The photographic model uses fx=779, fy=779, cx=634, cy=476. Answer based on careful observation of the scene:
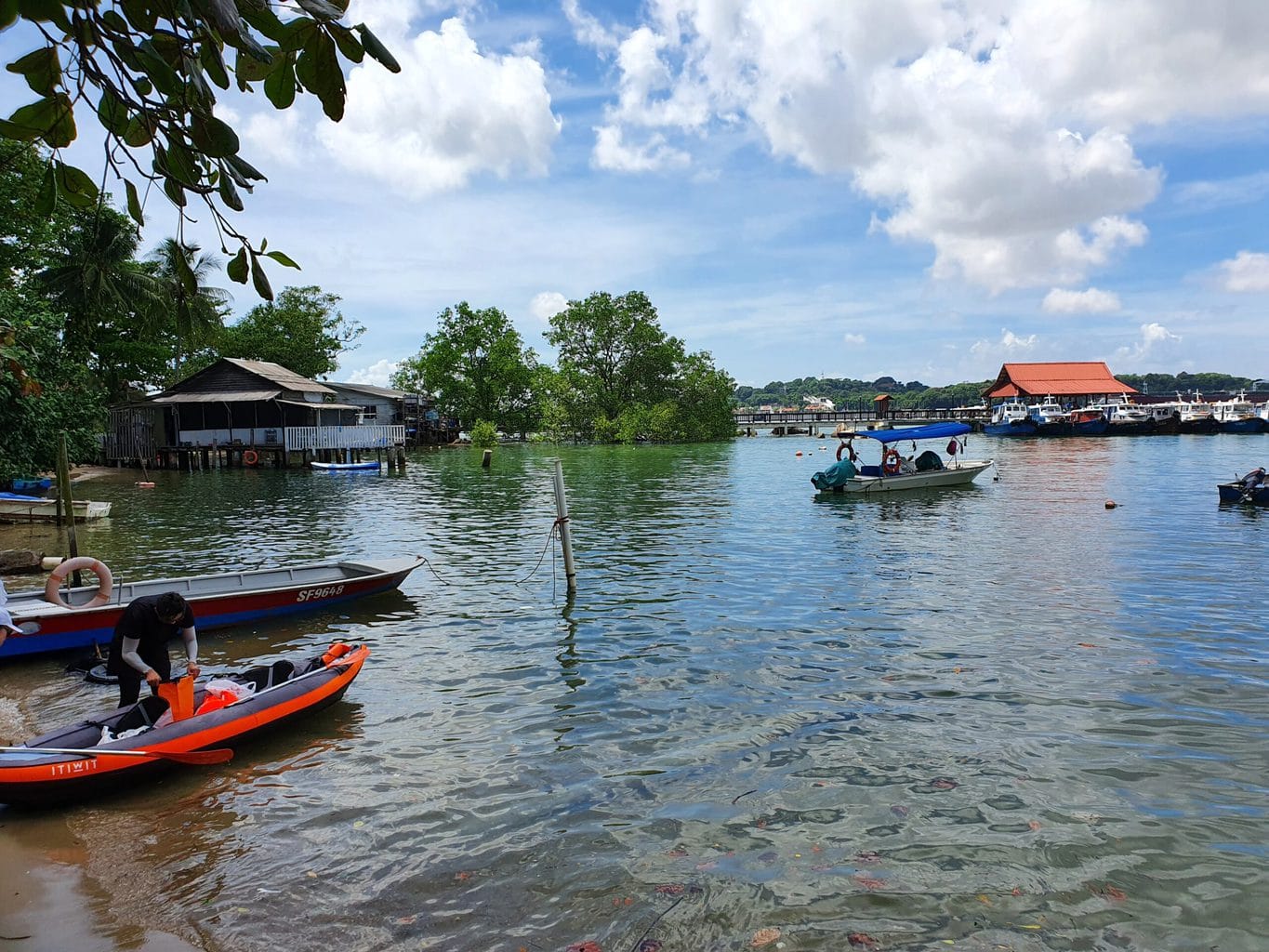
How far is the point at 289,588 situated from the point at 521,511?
17.1m

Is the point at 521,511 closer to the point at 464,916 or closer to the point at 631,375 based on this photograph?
the point at 464,916

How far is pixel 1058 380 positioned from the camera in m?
106

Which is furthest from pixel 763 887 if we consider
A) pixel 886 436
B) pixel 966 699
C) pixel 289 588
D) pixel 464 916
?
pixel 886 436

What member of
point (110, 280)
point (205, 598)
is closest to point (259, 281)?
point (205, 598)

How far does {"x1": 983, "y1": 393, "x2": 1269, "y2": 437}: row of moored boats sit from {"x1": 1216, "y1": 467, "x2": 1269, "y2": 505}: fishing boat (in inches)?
2583

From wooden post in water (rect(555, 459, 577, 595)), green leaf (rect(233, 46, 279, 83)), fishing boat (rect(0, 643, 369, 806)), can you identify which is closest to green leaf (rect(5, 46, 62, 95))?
green leaf (rect(233, 46, 279, 83))

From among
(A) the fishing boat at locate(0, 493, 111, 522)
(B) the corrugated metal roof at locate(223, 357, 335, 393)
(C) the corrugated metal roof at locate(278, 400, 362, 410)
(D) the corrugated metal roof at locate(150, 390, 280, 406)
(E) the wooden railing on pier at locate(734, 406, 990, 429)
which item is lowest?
(A) the fishing boat at locate(0, 493, 111, 522)

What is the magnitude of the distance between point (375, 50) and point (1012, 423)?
10237 cm

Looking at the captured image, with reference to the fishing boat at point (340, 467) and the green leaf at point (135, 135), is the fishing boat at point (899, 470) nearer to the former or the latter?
the green leaf at point (135, 135)

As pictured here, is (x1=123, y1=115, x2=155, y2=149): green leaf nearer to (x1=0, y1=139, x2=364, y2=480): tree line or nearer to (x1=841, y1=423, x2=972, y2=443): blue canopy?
(x1=0, y1=139, x2=364, y2=480): tree line

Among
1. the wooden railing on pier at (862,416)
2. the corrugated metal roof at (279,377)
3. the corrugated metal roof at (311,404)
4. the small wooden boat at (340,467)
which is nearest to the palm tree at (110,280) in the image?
the corrugated metal roof at (279,377)

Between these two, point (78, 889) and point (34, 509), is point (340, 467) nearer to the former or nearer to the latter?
point (34, 509)

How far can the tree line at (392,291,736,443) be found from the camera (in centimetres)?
9212

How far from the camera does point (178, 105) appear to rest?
3131mm
